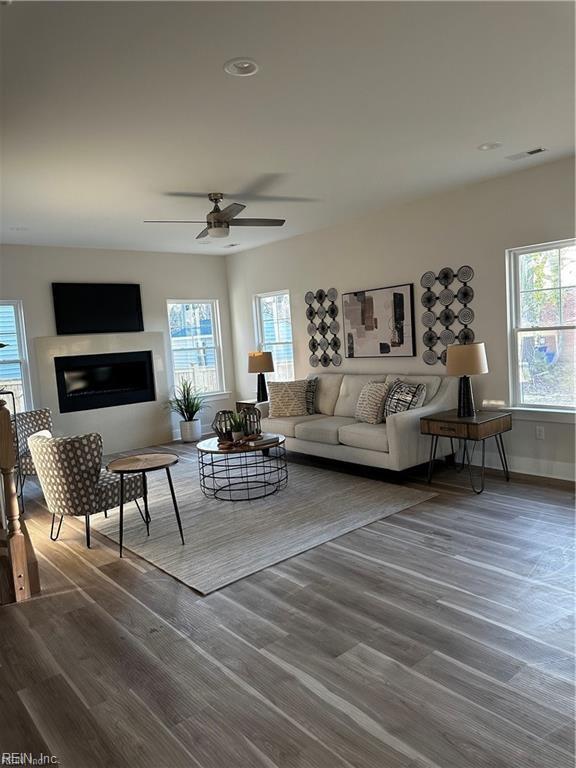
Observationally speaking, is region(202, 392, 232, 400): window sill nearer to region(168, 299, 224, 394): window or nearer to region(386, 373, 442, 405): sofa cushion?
region(168, 299, 224, 394): window

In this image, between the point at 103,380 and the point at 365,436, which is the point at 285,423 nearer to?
the point at 365,436

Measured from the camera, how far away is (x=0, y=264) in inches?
249

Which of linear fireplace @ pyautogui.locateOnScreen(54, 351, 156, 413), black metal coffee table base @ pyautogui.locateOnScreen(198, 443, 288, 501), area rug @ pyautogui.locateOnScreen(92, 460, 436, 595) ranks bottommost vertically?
area rug @ pyautogui.locateOnScreen(92, 460, 436, 595)

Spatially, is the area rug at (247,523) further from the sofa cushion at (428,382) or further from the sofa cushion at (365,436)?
the sofa cushion at (428,382)

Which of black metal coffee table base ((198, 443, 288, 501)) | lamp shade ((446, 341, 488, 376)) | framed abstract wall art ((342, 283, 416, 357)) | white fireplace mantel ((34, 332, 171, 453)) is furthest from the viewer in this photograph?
white fireplace mantel ((34, 332, 171, 453))

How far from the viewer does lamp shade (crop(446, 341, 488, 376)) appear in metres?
4.71

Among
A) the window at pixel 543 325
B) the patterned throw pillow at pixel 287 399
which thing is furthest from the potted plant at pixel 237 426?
the window at pixel 543 325

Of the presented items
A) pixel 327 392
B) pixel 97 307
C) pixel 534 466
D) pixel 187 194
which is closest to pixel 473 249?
pixel 534 466

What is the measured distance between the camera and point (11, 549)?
3.24 m

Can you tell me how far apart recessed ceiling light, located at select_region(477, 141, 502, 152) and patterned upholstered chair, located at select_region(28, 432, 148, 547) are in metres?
3.56

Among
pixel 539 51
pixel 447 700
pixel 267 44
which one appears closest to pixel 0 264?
pixel 267 44

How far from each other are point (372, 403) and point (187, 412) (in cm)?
320

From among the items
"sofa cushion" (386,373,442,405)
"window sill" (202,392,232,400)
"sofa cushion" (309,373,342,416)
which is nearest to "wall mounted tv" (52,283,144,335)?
"window sill" (202,392,232,400)

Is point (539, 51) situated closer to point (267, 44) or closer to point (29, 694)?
point (267, 44)
